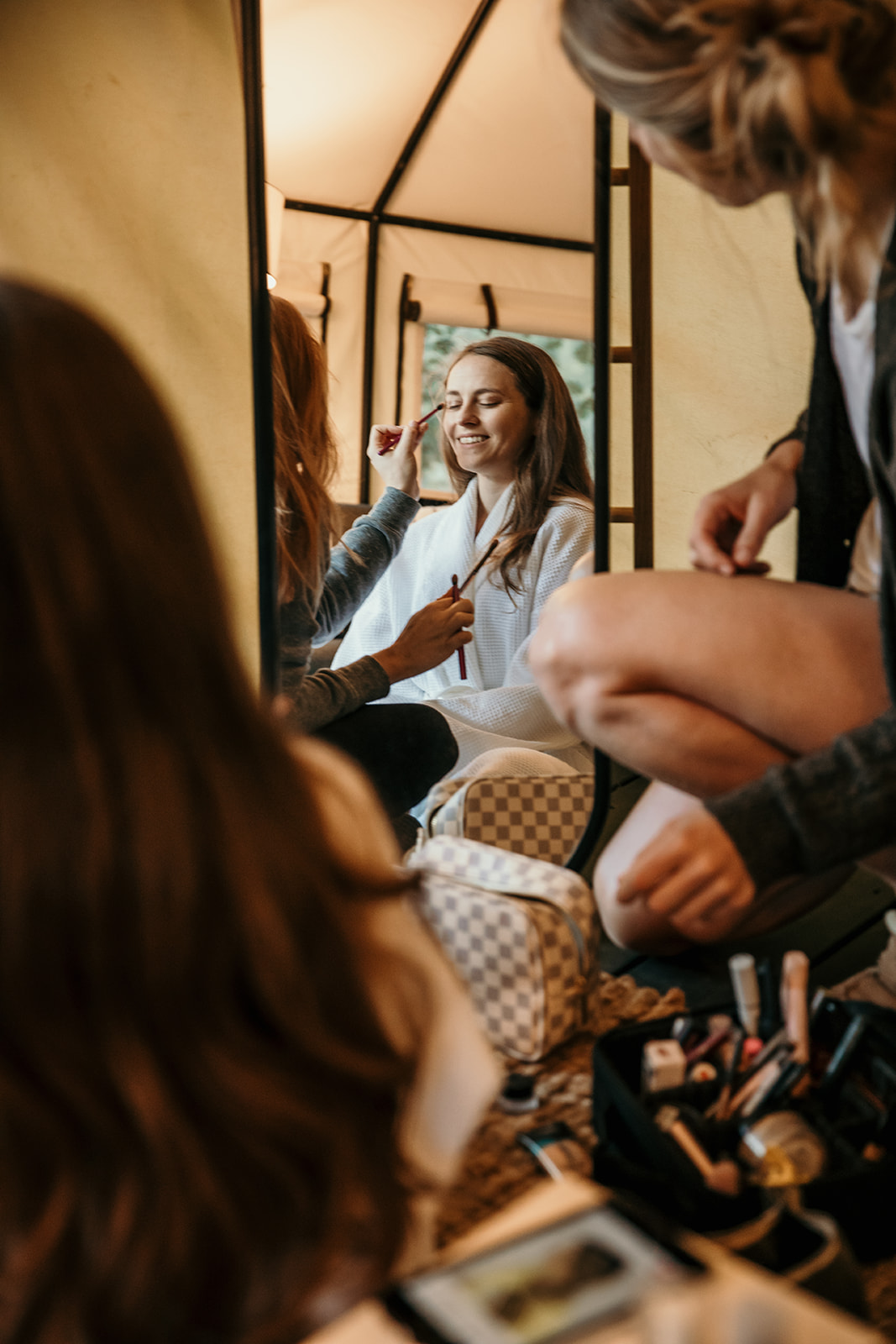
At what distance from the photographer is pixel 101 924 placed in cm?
39

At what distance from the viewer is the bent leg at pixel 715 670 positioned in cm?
77

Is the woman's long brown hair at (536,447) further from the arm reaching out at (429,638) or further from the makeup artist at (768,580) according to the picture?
the makeup artist at (768,580)

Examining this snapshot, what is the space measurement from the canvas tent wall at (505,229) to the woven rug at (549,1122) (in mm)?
569

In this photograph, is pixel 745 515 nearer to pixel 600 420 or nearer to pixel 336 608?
pixel 600 420

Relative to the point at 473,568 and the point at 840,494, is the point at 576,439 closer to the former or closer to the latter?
the point at 473,568

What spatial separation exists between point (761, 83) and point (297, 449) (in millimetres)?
786

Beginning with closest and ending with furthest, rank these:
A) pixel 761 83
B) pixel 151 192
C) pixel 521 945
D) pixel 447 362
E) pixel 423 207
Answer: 1. pixel 761 83
2. pixel 521 945
3. pixel 151 192
4. pixel 447 362
5. pixel 423 207

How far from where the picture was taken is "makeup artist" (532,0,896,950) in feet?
2.02

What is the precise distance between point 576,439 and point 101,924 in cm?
132

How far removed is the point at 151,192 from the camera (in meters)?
1.13

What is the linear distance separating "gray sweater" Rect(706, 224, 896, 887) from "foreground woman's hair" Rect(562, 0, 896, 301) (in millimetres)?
76

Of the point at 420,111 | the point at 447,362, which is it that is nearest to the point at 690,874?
the point at 447,362

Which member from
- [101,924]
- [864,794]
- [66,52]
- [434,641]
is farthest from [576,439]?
[101,924]

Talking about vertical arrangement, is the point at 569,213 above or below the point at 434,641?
above
